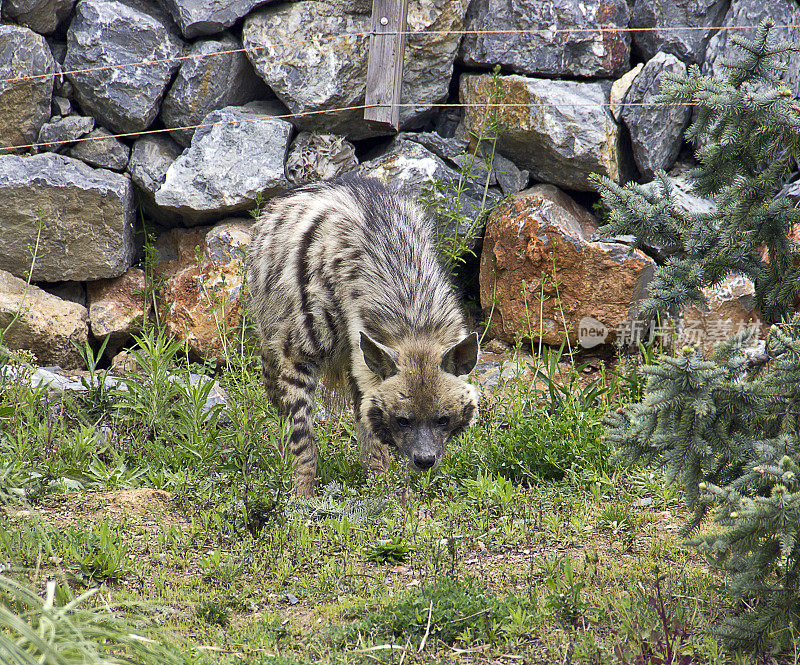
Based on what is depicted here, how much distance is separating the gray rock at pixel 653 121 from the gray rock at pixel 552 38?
389mm

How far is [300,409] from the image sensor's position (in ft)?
16.8

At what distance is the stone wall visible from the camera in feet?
20.9

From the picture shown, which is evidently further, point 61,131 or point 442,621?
point 61,131

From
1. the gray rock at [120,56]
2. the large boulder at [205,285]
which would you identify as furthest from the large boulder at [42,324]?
the gray rock at [120,56]

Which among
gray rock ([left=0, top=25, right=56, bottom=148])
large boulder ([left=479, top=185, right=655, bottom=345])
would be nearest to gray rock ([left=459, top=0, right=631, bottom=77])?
large boulder ([left=479, top=185, right=655, bottom=345])

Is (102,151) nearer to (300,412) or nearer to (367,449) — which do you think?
(300,412)

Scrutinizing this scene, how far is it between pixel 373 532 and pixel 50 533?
1.59m

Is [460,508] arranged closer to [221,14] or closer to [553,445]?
[553,445]

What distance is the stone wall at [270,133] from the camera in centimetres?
636

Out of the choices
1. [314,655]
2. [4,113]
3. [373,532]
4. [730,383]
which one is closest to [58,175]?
[4,113]

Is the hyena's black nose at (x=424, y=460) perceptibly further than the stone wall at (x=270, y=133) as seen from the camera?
No

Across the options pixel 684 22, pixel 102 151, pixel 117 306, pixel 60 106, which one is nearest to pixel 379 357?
pixel 117 306

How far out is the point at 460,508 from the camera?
14.5 ft

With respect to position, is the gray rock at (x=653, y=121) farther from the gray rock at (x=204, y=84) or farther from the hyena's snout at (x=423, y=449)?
the hyena's snout at (x=423, y=449)
